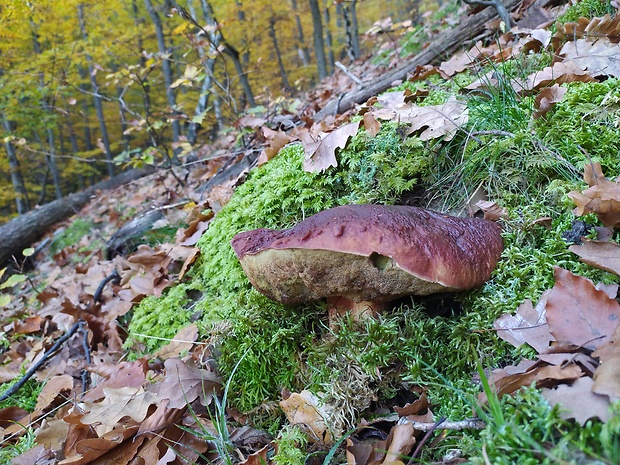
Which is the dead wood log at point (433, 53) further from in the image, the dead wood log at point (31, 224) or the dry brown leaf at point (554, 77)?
the dead wood log at point (31, 224)

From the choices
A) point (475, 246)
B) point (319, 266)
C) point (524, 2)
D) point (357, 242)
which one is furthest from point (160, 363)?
point (524, 2)

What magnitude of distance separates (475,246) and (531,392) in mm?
563

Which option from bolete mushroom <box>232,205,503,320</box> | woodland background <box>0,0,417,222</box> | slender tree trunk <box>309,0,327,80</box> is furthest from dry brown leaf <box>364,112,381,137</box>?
slender tree trunk <box>309,0,327,80</box>

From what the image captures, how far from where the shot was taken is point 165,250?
3.29 meters

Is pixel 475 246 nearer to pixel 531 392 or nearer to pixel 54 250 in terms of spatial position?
pixel 531 392

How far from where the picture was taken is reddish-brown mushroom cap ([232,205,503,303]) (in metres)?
1.25

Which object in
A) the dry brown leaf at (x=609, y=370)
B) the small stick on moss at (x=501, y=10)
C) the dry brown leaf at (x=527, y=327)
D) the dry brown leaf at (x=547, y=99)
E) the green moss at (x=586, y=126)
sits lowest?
the dry brown leaf at (x=527, y=327)

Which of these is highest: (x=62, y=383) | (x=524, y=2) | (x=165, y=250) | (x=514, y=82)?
(x=524, y=2)

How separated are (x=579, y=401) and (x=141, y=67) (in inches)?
385

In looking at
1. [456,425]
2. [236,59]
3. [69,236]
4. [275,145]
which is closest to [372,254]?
[456,425]

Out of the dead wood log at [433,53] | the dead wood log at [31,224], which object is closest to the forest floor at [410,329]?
the dead wood log at [433,53]

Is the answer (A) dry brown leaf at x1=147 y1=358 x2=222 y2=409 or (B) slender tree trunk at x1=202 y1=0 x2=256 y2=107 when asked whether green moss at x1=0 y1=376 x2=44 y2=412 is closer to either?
(A) dry brown leaf at x1=147 y1=358 x2=222 y2=409

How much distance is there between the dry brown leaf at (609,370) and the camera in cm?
89

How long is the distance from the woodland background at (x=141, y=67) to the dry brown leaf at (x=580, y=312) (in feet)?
13.0
